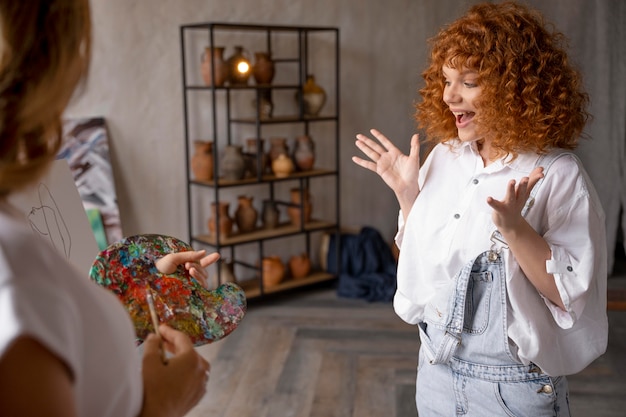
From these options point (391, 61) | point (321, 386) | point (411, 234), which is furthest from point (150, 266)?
point (391, 61)

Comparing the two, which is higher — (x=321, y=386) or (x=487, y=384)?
(x=487, y=384)

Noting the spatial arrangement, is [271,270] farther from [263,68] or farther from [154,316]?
[154,316]

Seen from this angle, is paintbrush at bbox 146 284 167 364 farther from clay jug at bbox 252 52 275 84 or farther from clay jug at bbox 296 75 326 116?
clay jug at bbox 296 75 326 116

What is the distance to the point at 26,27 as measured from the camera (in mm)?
659

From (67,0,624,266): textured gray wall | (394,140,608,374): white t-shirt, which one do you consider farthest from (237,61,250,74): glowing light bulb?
(394,140,608,374): white t-shirt

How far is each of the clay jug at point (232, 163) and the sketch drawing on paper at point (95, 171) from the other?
700 mm

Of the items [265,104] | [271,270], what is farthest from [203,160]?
[271,270]

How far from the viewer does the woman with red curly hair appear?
1459 millimetres

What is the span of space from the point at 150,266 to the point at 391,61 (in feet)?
13.8

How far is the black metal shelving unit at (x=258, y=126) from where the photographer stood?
416cm

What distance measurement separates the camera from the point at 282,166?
174 inches

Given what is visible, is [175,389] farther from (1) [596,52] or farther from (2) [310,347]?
(1) [596,52]

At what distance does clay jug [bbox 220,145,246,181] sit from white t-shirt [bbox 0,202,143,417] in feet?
11.4

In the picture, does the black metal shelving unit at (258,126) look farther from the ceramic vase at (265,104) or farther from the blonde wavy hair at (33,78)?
the blonde wavy hair at (33,78)
